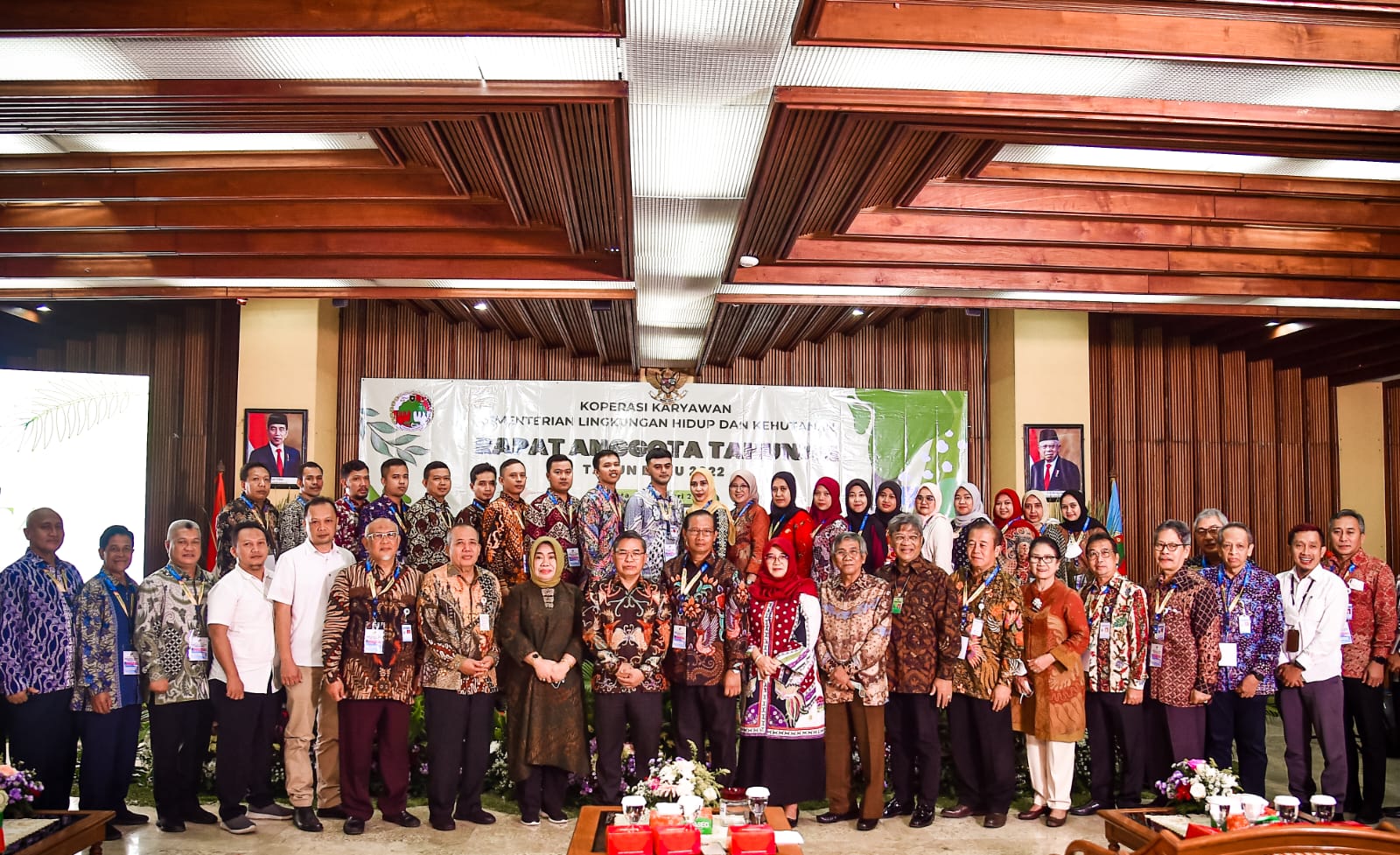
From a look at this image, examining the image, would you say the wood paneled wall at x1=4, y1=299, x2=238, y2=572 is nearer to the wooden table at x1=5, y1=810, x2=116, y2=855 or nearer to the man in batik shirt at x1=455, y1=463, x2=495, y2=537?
the man in batik shirt at x1=455, y1=463, x2=495, y2=537

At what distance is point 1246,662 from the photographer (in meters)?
5.62

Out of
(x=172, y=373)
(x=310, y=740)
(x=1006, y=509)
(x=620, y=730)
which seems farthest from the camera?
(x=172, y=373)

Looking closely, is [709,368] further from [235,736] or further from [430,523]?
[235,736]

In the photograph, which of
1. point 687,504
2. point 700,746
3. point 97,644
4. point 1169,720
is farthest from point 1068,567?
point 97,644

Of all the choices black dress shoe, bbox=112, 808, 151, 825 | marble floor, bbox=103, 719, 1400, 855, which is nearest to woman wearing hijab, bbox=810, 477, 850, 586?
marble floor, bbox=103, 719, 1400, 855

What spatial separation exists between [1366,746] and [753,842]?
387cm

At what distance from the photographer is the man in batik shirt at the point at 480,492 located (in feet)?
20.6

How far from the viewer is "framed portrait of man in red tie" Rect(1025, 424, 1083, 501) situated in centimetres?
969

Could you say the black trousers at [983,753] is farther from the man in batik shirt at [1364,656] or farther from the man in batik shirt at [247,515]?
the man in batik shirt at [247,515]

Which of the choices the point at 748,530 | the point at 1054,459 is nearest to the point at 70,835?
the point at 748,530

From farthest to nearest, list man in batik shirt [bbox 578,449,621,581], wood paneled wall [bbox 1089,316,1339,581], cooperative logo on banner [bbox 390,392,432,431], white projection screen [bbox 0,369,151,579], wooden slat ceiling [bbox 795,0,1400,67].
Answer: wood paneled wall [bbox 1089,316,1339,581] < cooperative logo on banner [bbox 390,392,432,431] < white projection screen [bbox 0,369,151,579] < man in batik shirt [bbox 578,449,621,581] < wooden slat ceiling [bbox 795,0,1400,67]

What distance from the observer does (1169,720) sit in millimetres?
5590

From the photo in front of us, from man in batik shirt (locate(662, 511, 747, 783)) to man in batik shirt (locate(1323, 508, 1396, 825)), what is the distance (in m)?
3.21

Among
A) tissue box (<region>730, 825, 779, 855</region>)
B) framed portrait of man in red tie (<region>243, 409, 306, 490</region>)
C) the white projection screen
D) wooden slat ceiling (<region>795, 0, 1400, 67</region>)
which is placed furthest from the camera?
framed portrait of man in red tie (<region>243, 409, 306, 490</region>)
